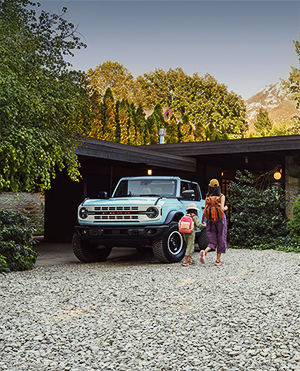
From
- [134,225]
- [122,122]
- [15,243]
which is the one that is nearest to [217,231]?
[134,225]

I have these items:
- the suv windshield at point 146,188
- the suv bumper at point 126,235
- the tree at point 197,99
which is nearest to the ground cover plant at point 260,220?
the suv windshield at point 146,188

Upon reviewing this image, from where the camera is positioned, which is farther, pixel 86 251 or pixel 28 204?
pixel 28 204

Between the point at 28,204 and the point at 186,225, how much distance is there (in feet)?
49.5

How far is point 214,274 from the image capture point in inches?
297

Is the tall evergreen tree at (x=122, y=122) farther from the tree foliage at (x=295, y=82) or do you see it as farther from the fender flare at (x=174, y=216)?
the fender flare at (x=174, y=216)

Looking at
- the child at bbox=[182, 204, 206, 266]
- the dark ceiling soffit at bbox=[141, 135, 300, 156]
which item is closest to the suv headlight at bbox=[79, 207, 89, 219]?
the child at bbox=[182, 204, 206, 266]

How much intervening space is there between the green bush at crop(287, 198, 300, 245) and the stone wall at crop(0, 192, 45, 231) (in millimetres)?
12777

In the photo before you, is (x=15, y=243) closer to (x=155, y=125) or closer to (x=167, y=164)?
(x=167, y=164)

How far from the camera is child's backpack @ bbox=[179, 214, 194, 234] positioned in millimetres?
8500

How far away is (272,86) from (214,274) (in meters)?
174

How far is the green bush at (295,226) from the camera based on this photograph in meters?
11.5

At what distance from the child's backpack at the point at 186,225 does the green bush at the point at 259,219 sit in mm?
4230

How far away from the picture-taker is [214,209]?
8.62 m

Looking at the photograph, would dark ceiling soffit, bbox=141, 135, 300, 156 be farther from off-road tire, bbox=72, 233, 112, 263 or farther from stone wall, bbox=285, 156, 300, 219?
off-road tire, bbox=72, 233, 112, 263
